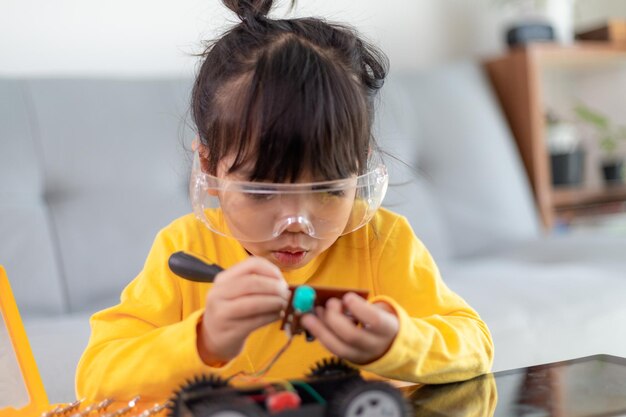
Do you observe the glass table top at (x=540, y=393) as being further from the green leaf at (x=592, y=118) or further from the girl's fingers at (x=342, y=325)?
the green leaf at (x=592, y=118)

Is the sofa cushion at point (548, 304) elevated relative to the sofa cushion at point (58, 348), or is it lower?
lower

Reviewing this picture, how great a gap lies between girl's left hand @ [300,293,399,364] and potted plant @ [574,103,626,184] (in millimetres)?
2130

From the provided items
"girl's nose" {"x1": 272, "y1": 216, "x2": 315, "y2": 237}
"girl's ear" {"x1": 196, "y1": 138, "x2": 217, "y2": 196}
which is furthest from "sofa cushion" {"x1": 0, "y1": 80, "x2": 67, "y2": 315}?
"girl's nose" {"x1": 272, "y1": 216, "x2": 315, "y2": 237}

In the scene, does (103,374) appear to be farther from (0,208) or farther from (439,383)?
(0,208)

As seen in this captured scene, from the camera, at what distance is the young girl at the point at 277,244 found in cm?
60

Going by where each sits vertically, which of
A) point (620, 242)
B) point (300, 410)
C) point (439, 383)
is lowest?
point (620, 242)

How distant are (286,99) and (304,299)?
23cm

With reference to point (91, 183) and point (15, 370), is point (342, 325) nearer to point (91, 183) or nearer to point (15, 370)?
point (15, 370)

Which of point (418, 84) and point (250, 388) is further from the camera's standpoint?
point (418, 84)

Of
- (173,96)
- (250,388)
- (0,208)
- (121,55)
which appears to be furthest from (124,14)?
(250,388)

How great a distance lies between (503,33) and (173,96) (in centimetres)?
120

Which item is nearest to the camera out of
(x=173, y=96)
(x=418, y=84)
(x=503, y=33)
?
(x=173, y=96)

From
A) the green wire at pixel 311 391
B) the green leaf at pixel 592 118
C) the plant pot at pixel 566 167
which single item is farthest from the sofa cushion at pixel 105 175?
the green leaf at pixel 592 118

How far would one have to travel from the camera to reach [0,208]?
1419 millimetres
